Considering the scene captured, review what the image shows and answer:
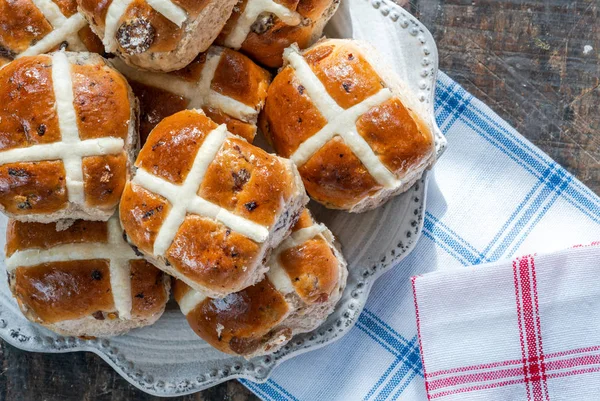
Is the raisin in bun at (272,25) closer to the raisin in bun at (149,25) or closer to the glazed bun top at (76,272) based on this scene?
the raisin in bun at (149,25)

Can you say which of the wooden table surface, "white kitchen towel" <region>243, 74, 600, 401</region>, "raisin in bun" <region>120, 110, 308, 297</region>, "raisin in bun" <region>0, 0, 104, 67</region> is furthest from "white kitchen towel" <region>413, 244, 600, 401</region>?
"raisin in bun" <region>0, 0, 104, 67</region>

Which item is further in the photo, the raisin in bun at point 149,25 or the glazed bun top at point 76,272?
the glazed bun top at point 76,272

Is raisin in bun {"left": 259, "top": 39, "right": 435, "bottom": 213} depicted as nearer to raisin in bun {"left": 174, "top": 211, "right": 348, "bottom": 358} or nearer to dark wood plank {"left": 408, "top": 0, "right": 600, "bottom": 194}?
raisin in bun {"left": 174, "top": 211, "right": 348, "bottom": 358}

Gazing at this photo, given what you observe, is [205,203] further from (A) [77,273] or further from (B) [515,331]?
(B) [515,331]

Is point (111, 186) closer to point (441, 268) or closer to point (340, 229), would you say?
point (340, 229)

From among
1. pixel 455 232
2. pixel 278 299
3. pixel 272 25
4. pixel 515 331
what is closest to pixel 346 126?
pixel 272 25

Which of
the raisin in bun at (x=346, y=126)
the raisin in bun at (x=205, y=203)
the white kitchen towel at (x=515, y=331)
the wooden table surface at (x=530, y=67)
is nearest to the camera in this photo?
the raisin in bun at (x=205, y=203)

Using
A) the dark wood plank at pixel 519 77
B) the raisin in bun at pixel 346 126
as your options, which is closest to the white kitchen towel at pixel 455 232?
the dark wood plank at pixel 519 77
